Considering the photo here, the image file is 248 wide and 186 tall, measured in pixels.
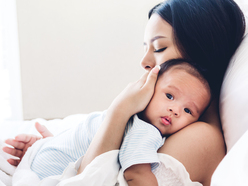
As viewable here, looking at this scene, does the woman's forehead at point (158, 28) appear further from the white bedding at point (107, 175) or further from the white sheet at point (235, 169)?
the white sheet at point (235, 169)

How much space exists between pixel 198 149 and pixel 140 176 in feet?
0.61

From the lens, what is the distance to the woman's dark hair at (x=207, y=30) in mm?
968

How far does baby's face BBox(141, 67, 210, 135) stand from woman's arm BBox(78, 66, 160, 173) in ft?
0.12

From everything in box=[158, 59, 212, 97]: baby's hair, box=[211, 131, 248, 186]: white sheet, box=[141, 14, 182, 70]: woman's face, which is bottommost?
box=[211, 131, 248, 186]: white sheet

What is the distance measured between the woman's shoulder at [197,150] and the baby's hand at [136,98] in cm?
15

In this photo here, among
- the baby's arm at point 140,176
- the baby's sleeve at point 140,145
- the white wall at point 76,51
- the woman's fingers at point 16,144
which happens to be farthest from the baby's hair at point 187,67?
A: the white wall at point 76,51

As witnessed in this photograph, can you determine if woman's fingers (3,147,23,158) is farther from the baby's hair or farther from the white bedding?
the baby's hair

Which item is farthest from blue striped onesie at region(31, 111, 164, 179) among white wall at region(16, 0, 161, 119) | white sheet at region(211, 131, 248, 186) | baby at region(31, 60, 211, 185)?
white wall at region(16, 0, 161, 119)

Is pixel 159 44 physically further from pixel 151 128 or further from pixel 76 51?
pixel 76 51

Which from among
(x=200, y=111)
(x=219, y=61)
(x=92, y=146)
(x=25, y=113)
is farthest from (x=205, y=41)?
(x=25, y=113)

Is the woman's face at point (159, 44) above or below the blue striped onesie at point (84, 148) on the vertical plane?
above

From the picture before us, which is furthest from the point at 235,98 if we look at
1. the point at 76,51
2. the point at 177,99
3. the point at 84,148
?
the point at 76,51

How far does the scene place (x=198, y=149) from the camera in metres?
0.73

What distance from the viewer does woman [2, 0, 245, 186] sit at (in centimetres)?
79
